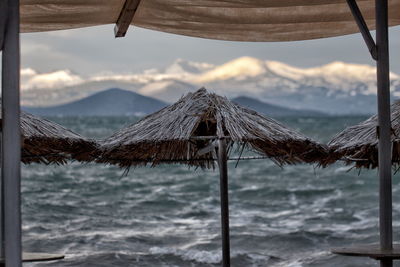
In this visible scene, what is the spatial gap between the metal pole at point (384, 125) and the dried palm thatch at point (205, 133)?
2.04 ft

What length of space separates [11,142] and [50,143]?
1.43 metres

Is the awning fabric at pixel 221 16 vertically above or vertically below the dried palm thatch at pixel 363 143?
above

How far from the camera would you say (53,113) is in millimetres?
82000

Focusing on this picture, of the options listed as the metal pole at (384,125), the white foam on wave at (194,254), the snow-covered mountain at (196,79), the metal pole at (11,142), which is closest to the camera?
the metal pole at (11,142)

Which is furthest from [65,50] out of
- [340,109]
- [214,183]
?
[340,109]

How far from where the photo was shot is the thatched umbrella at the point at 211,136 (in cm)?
382

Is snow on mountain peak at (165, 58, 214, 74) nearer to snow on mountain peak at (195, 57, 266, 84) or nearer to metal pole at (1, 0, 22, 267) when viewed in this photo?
snow on mountain peak at (195, 57, 266, 84)

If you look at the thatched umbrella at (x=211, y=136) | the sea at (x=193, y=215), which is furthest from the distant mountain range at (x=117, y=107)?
the thatched umbrella at (x=211, y=136)

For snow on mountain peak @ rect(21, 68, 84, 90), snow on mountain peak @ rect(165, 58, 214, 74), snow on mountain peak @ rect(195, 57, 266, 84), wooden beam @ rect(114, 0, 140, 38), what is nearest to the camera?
wooden beam @ rect(114, 0, 140, 38)

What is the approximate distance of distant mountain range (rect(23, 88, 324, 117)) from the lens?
78375mm

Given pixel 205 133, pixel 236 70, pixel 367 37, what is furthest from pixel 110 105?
pixel 367 37

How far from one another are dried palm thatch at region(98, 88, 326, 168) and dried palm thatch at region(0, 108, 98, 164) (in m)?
0.11

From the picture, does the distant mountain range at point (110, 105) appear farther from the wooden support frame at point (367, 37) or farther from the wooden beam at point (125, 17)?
the wooden support frame at point (367, 37)

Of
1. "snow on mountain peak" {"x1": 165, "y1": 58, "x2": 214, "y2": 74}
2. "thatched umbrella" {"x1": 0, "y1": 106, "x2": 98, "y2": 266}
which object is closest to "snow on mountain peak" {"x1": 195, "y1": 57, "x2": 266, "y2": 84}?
"snow on mountain peak" {"x1": 165, "y1": 58, "x2": 214, "y2": 74}
